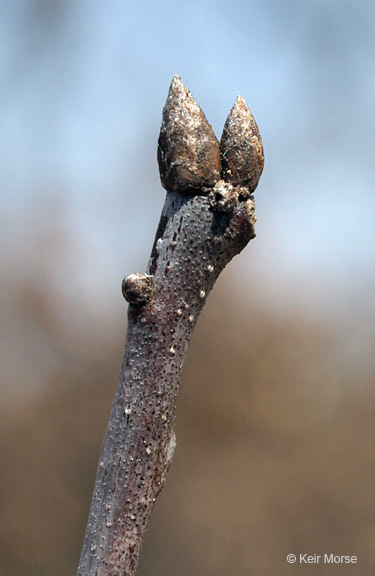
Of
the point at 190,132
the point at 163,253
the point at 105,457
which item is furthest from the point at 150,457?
the point at 190,132

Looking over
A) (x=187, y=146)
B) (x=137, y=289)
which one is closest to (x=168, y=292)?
(x=137, y=289)

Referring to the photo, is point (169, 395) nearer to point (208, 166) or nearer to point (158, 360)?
point (158, 360)

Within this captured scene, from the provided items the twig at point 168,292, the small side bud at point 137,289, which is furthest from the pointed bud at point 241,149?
the small side bud at point 137,289

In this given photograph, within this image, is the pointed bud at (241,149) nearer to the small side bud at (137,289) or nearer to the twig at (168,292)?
the twig at (168,292)

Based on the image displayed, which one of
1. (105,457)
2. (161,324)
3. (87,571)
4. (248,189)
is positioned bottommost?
(87,571)

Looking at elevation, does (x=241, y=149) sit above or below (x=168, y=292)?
above

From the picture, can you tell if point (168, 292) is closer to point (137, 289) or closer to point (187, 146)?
point (137, 289)

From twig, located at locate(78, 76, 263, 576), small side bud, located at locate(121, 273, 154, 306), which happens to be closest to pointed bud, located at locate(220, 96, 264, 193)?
twig, located at locate(78, 76, 263, 576)
